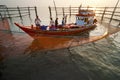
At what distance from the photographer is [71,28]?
17844 mm

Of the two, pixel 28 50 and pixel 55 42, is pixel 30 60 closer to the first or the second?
pixel 28 50

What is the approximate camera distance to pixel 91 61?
11.4m

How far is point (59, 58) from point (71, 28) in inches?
272

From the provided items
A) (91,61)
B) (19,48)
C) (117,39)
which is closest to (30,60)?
(19,48)

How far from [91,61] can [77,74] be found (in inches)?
91.4

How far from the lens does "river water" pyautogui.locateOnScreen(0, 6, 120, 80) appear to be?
31.3 ft

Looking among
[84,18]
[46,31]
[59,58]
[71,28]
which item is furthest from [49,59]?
[84,18]

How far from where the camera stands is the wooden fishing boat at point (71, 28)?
15591 millimetres

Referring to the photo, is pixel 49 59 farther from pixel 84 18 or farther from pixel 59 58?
pixel 84 18

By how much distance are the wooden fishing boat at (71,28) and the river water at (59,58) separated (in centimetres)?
81

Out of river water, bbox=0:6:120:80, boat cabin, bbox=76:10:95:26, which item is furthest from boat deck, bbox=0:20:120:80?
boat cabin, bbox=76:10:95:26

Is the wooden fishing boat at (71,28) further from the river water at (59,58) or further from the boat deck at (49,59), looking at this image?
the boat deck at (49,59)

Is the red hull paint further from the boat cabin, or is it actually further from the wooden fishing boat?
the boat cabin

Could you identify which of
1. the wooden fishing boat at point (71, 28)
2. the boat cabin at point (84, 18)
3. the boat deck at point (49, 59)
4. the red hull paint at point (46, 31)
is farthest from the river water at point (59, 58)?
the boat cabin at point (84, 18)
